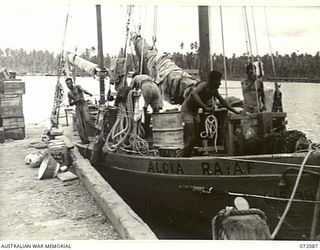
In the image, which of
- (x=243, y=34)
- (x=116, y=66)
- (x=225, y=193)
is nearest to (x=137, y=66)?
(x=116, y=66)

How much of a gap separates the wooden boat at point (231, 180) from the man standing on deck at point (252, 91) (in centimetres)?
32

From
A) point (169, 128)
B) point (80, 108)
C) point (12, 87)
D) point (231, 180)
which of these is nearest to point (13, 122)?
point (12, 87)

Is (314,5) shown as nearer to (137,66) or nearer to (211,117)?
(211,117)

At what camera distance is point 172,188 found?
2.63 metres

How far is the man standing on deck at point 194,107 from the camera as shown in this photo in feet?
8.20

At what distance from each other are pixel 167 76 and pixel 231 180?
113 centimetres

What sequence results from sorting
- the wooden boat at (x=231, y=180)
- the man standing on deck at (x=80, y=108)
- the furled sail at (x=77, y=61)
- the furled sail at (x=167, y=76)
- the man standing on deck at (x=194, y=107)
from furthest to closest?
the furled sail at (x=77, y=61)
the man standing on deck at (x=80, y=108)
the furled sail at (x=167, y=76)
the man standing on deck at (x=194, y=107)
the wooden boat at (x=231, y=180)

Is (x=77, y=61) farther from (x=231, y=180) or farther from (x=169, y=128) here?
(x=231, y=180)

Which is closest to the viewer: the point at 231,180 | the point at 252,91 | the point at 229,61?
the point at 231,180

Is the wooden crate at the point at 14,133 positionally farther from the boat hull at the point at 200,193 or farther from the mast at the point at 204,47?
the mast at the point at 204,47

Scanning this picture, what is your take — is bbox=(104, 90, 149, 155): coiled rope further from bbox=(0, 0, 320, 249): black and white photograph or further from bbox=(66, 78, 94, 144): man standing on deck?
bbox=(66, 78, 94, 144): man standing on deck

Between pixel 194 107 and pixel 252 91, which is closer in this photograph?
pixel 194 107

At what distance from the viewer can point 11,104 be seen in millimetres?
4309

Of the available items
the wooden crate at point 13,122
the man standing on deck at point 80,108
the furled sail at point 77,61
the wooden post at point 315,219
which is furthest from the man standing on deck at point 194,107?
the furled sail at point 77,61
